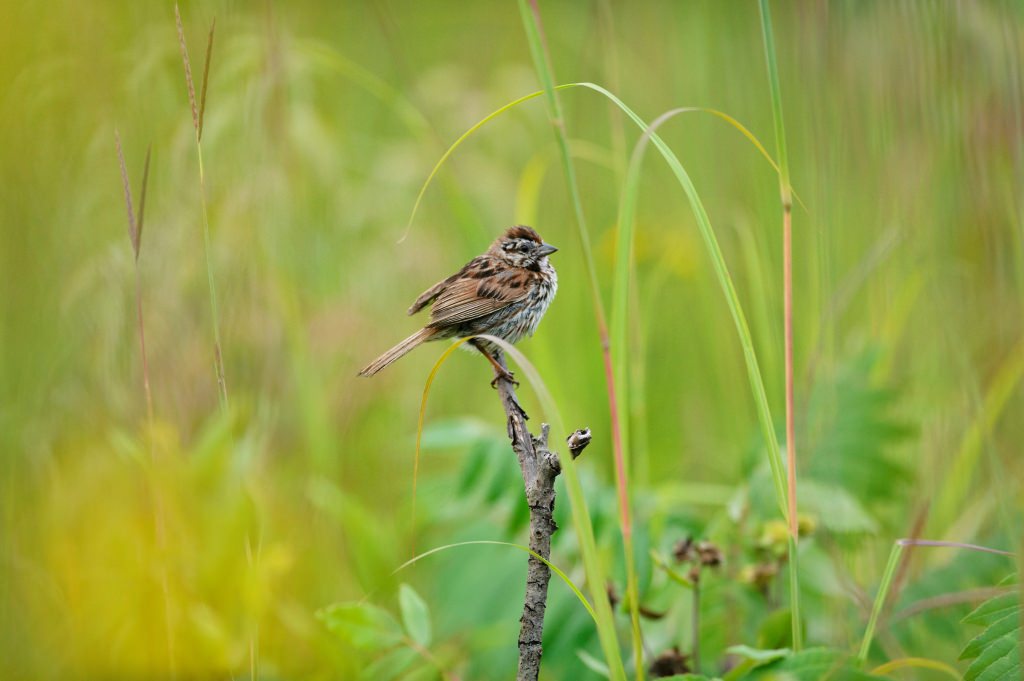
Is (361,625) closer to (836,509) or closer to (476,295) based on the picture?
(476,295)

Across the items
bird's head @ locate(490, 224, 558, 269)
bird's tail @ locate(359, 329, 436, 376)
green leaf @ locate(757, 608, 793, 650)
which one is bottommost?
green leaf @ locate(757, 608, 793, 650)

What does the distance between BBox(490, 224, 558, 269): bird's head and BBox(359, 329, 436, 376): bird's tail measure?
19.4 inches

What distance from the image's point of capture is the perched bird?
2.67 metres

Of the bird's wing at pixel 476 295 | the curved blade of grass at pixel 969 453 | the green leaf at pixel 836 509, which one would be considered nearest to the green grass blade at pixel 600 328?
the bird's wing at pixel 476 295

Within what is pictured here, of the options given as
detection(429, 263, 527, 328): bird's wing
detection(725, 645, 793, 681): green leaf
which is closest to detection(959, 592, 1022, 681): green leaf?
detection(725, 645, 793, 681): green leaf

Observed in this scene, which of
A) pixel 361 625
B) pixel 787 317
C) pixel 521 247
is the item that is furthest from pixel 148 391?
pixel 787 317

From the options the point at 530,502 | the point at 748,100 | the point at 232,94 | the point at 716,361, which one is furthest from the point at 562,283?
the point at 530,502

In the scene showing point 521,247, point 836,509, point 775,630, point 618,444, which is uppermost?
point 521,247

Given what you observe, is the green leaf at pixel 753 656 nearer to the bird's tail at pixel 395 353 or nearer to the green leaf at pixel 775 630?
the green leaf at pixel 775 630

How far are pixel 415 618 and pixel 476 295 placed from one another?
883 millimetres

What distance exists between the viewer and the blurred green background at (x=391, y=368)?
2777 millimetres

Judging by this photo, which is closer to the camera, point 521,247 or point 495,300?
point 495,300

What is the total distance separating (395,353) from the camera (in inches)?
92.3

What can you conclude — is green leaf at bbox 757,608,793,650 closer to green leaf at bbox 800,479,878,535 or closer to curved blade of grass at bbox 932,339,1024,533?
green leaf at bbox 800,479,878,535
